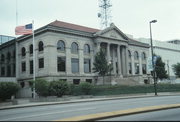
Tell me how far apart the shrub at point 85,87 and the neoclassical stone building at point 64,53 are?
40.0ft

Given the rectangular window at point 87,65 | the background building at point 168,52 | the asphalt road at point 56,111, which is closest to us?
the asphalt road at point 56,111

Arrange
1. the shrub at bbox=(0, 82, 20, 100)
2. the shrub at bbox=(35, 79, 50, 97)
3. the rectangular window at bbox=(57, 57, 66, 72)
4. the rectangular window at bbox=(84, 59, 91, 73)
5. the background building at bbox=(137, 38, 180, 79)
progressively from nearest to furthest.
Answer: the shrub at bbox=(0, 82, 20, 100), the shrub at bbox=(35, 79, 50, 97), the rectangular window at bbox=(57, 57, 66, 72), the rectangular window at bbox=(84, 59, 91, 73), the background building at bbox=(137, 38, 180, 79)

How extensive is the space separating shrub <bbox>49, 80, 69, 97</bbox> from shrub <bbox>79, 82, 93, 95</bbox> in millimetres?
3464

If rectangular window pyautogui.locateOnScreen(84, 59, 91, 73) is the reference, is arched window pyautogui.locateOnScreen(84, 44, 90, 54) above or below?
above

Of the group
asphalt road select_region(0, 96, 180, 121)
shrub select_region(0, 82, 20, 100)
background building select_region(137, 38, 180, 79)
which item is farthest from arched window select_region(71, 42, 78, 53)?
background building select_region(137, 38, 180, 79)

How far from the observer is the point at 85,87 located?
3638 centimetres

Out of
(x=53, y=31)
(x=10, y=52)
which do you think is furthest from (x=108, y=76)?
(x=10, y=52)

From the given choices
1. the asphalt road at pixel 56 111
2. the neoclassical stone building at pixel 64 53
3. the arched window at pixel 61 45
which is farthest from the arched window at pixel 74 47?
the asphalt road at pixel 56 111

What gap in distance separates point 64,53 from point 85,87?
629 inches

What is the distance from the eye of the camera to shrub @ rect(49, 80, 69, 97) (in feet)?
108

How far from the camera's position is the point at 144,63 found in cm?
7256

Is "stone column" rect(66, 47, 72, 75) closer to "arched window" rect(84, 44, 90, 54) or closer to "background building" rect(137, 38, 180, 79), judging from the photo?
"arched window" rect(84, 44, 90, 54)

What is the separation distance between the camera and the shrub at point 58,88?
32.9 metres

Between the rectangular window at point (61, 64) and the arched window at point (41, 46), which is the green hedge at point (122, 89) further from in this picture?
the arched window at point (41, 46)
